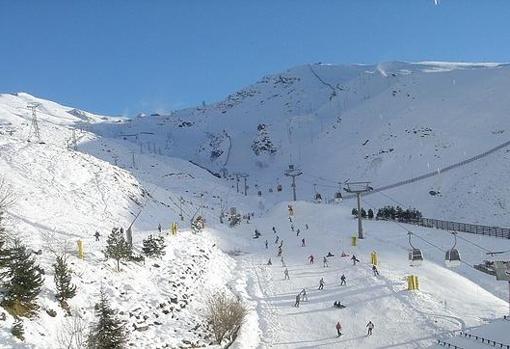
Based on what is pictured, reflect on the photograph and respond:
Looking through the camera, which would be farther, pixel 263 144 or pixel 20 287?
pixel 263 144

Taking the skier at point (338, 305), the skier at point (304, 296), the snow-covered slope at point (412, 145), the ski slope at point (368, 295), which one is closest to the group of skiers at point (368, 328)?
the ski slope at point (368, 295)

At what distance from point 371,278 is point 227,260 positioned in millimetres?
15737

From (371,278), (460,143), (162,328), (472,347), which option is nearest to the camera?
(472,347)

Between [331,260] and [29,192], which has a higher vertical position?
[29,192]

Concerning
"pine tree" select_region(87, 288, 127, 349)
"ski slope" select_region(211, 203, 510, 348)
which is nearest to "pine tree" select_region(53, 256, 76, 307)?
"pine tree" select_region(87, 288, 127, 349)

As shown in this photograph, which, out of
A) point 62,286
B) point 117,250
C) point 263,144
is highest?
point 263,144

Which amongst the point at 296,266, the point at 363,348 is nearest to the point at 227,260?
the point at 296,266

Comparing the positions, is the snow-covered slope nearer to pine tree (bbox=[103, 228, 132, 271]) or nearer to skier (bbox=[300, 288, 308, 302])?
skier (bbox=[300, 288, 308, 302])

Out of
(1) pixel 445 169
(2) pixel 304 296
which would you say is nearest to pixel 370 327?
(2) pixel 304 296

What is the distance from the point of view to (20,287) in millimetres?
20719

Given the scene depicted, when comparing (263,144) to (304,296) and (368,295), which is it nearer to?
(304,296)

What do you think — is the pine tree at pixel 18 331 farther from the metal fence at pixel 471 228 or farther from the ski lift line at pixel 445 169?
the ski lift line at pixel 445 169

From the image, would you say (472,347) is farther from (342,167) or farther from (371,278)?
(342,167)

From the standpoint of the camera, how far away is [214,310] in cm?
2788
